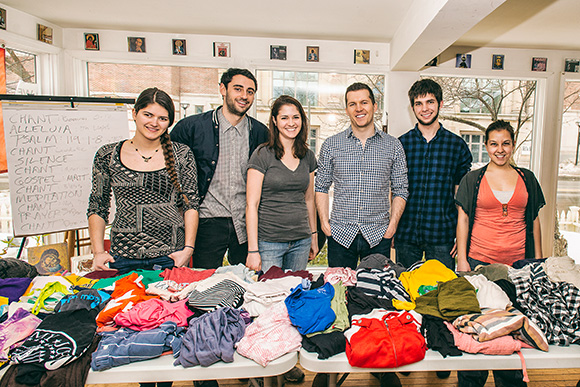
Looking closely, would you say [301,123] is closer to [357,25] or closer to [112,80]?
[357,25]

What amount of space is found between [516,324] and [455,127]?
3399mm

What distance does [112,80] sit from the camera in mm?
3715

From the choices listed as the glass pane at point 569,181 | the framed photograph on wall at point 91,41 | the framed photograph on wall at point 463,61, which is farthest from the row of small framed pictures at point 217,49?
the glass pane at point 569,181

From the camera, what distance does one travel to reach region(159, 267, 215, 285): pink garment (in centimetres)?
159

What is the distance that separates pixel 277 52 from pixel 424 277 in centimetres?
275

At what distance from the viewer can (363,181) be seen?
2014 millimetres

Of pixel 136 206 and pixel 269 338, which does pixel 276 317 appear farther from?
pixel 136 206

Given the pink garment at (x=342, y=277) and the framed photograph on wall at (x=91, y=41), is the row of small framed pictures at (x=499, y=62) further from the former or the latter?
the framed photograph on wall at (x=91, y=41)

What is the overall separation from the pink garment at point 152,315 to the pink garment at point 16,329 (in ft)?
0.96

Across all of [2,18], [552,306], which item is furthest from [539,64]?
[2,18]

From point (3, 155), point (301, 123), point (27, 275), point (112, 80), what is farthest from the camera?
point (112, 80)

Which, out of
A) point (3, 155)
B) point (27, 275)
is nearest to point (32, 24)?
point (3, 155)

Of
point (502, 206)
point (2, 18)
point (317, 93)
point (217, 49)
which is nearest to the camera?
point (502, 206)

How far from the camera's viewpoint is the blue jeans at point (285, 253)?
1.95 metres
